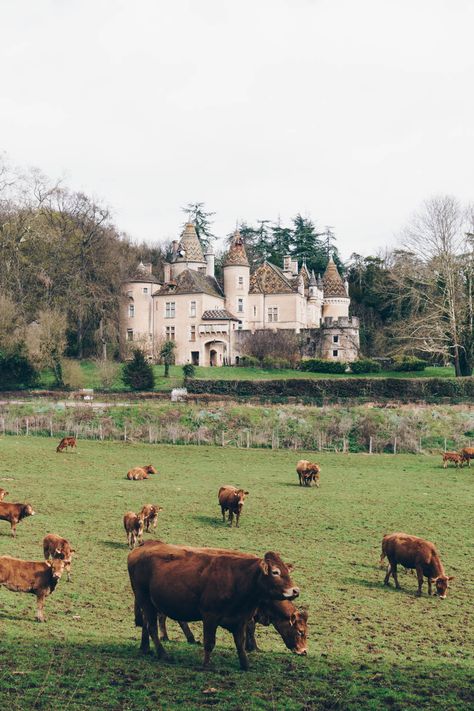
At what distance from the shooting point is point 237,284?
245 feet

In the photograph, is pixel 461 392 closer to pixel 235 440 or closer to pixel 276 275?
pixel 235 440

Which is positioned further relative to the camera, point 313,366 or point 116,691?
point 313,366

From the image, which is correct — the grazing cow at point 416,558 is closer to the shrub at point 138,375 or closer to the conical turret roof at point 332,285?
the shrub at point 138,375

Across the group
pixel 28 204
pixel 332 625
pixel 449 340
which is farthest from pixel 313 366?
pixel 332 625

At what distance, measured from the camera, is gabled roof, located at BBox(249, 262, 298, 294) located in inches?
2980

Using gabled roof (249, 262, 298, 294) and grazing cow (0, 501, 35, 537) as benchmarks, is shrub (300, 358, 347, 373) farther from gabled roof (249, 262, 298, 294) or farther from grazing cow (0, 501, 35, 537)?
grazing cow (0, 501, 35, 537)

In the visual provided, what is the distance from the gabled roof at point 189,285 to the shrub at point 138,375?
17705mm

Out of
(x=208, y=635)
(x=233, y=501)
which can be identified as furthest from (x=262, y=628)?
(x=233, y=501)

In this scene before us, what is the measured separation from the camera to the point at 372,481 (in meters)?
27.7

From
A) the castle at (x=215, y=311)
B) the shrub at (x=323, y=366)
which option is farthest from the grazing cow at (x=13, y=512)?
the castle at (x=215, y=311)

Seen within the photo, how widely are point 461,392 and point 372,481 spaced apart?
25960 mm

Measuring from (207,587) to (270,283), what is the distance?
6832 cm

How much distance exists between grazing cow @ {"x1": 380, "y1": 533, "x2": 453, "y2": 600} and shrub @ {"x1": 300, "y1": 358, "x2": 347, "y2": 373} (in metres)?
51.7

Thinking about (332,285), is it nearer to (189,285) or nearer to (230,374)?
(189,285)
